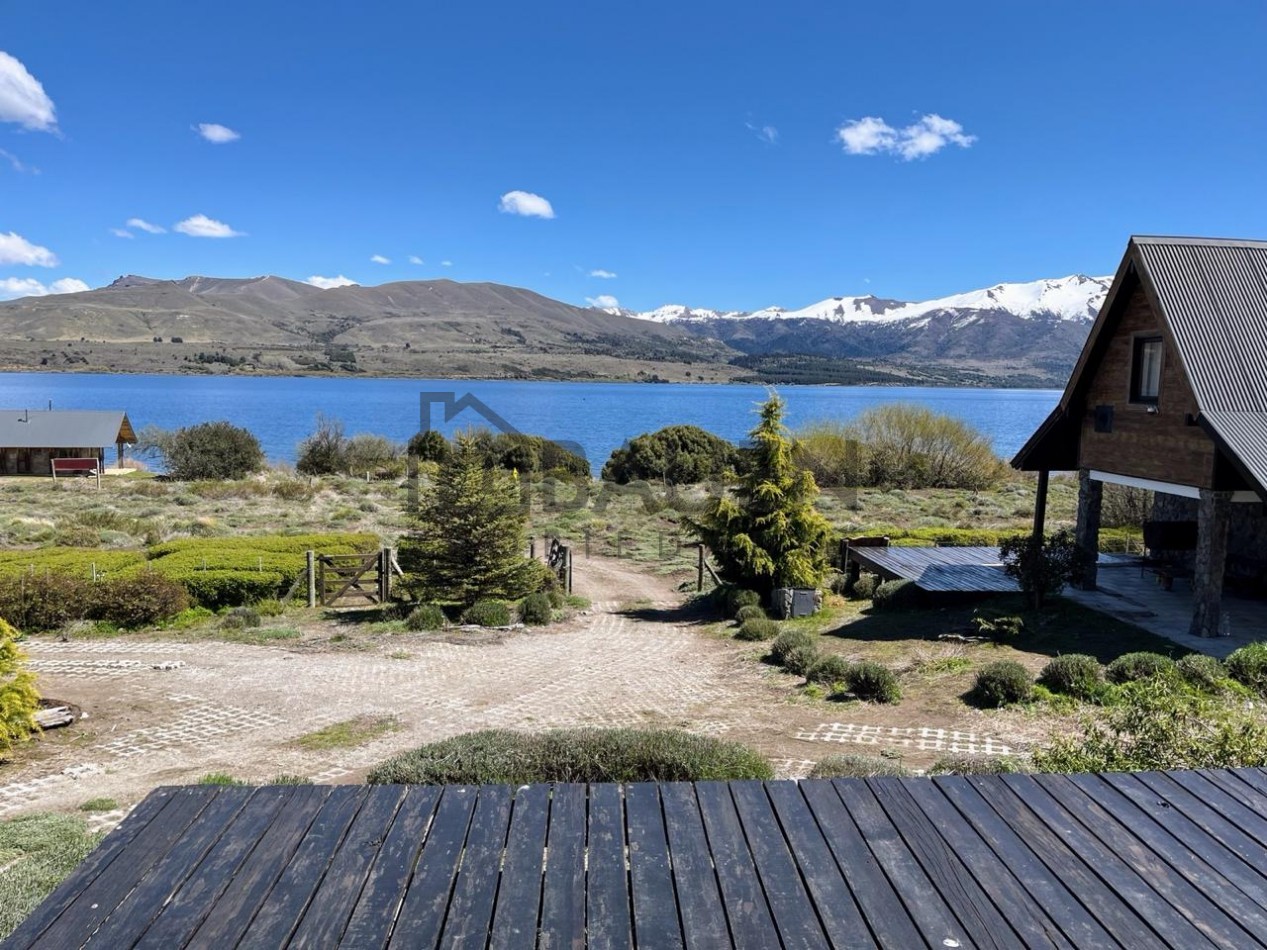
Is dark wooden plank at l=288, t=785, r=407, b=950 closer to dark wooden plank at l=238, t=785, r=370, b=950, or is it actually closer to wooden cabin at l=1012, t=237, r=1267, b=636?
dark wooden plank at l=238, t=785, r=370, b=950

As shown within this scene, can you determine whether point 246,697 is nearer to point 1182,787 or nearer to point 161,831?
point 161,831

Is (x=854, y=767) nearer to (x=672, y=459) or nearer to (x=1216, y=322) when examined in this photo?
(x=1216, y=322)

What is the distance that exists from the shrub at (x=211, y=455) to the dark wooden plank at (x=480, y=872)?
44.8 metres

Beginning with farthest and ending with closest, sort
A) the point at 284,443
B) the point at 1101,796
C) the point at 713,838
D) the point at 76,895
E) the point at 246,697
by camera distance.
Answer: the point at 284,443 < the point at 246,697 < the point at 1101,796 < the point at 713,838 < the point at 76,895

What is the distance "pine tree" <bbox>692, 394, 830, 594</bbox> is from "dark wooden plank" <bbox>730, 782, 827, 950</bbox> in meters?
14.7

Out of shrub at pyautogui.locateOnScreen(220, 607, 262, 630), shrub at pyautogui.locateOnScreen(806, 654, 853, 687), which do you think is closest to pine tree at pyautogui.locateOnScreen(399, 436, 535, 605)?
shrub at pyautogui.locateOnScreen(220, 607, 262, 630)

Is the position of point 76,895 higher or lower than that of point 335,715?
higher

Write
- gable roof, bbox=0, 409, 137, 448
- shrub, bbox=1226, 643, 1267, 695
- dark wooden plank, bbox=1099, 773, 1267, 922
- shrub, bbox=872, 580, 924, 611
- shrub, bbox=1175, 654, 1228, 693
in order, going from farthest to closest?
gable roof, bbox=0, 409, 137, 448 → shrub, bbox=872, 580, 924, 611 → shrub, bbox=1226, 643, 1267, 695 → shrub, bbox=1175, 654, 1228, 693 → dark wooden plank, bbox=1099, 773, 1267, 922

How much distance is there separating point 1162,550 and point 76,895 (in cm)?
1844

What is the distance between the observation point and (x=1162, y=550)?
16828 millimetres

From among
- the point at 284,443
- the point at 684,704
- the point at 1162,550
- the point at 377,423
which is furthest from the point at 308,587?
the point at 377,423

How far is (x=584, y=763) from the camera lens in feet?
26.0

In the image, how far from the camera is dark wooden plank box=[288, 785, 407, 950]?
3.01 metres

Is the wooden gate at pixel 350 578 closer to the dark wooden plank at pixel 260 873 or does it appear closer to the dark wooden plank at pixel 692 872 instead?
the dark wooden plank at pixel 260 873
